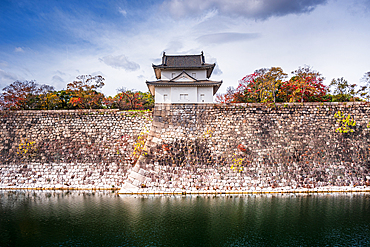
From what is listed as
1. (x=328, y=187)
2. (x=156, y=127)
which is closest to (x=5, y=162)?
(x=156, y=127)

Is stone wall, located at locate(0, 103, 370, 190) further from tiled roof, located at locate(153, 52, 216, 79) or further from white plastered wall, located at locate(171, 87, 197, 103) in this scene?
tiled roof, located at locate(153, 52, 216, 79)

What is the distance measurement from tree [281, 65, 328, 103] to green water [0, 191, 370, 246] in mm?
9701

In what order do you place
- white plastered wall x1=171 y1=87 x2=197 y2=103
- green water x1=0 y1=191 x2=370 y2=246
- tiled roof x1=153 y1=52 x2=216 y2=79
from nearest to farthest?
1. green water x1=0 y1=191 x2=370 y2=246
2. white plastered wall x1=171 y1=87 x2=197 y2=103
3. tiled roof x1=153 y1=52 x2=216 y2=79

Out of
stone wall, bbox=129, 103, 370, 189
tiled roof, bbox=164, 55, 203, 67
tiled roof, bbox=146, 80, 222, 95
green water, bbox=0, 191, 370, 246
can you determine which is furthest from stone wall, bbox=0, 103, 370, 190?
tiled roof, bbox=164, 55, 203, 67

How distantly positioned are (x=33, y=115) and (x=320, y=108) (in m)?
20.0

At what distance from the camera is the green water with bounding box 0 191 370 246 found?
867cm

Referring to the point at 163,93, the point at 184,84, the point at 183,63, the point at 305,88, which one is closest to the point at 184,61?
the point at 183,63

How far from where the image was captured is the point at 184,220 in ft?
34.1

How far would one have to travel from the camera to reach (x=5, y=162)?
15.9 meters

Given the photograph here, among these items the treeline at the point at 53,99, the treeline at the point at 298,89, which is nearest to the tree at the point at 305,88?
the treeline at the point at 298,89

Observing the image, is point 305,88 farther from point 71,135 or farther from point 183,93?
point 71,135

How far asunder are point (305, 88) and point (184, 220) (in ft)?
51.8

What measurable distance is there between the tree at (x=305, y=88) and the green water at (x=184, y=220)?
970 cm

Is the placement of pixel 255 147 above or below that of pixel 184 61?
below
